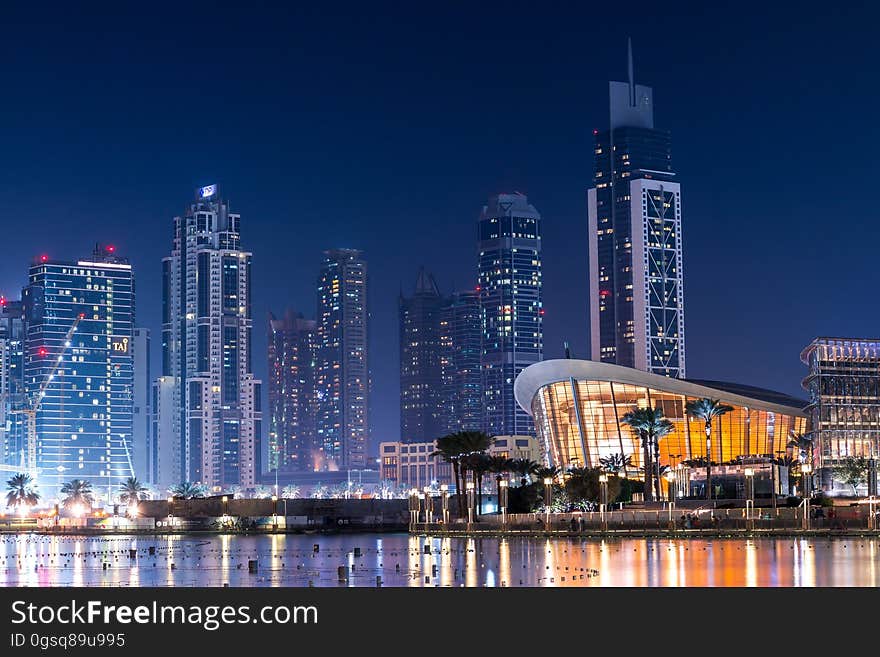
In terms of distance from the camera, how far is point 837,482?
14125cm

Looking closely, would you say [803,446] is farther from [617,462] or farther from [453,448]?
[453,448]

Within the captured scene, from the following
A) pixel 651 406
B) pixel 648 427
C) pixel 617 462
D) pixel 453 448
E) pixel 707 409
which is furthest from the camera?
pixel 651 406

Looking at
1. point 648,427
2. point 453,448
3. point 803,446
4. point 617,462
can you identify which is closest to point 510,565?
point 453,448

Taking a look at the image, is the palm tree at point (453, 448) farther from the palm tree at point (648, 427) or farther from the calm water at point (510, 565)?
the calm water at point (510, 565)

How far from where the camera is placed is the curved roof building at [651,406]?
178m

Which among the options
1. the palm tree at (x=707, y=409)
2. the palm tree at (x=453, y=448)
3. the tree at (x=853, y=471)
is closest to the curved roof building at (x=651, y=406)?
Result: the palm tree at (x=707, y=409)

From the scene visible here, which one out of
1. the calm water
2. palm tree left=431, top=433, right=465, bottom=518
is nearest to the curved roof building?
palm tree left=431, top=433, right=465, bottom=518

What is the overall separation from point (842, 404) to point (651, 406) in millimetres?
35413

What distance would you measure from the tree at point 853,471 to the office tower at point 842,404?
144 centimetres

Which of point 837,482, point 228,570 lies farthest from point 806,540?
point 837,482

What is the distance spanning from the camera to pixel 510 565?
6278 cm

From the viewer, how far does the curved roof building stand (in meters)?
178

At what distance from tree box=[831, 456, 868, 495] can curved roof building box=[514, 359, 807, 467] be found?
34.0 meters

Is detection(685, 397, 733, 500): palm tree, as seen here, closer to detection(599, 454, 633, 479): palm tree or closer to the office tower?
detection(599, 454, 633, 479): palm tree
